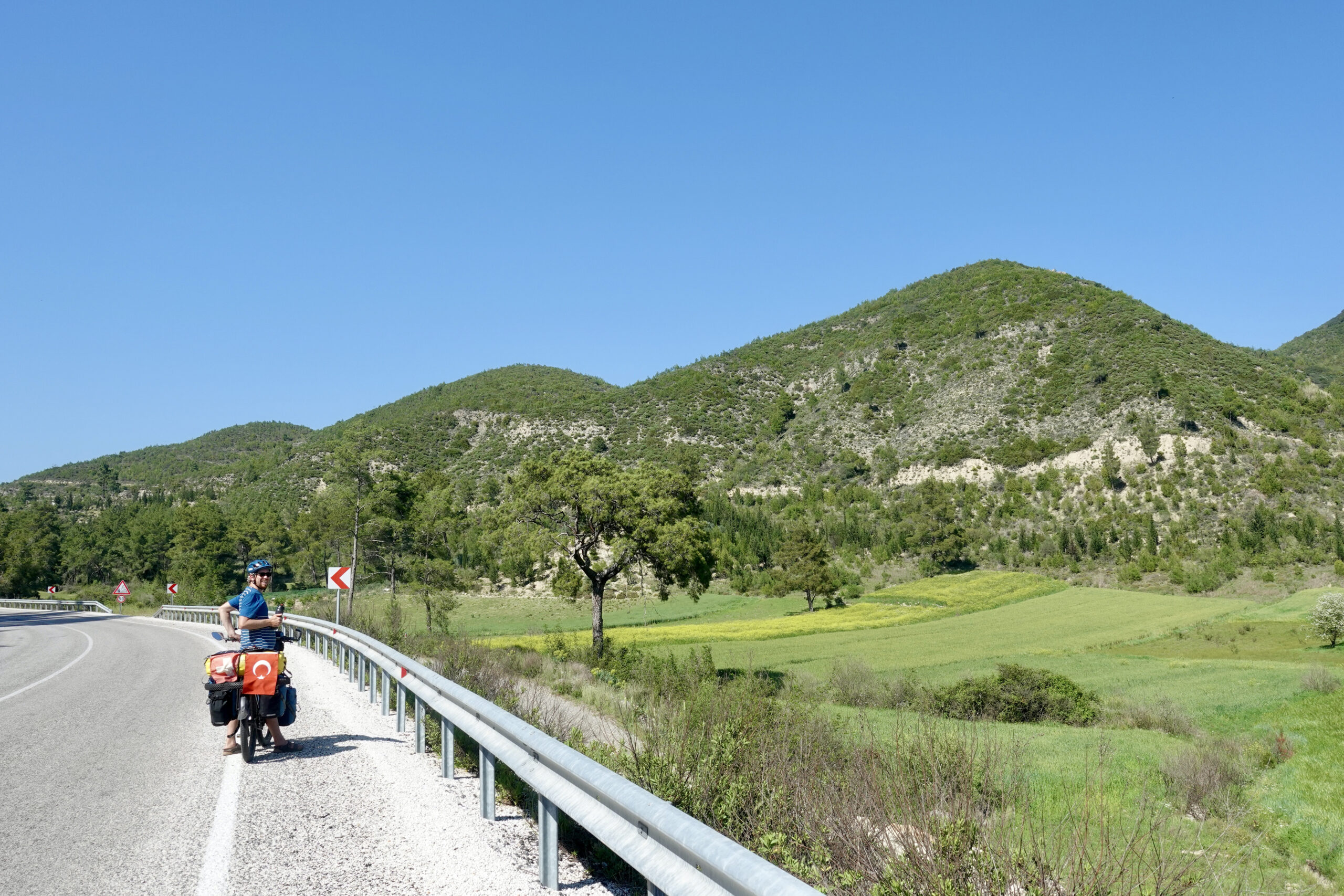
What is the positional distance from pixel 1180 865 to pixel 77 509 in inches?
7399

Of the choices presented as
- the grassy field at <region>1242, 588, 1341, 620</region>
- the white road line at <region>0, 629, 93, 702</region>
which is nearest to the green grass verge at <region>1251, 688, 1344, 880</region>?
the white road line at <region>0, 629, 93, 702</region>

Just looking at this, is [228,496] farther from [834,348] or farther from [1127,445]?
[1127,445]

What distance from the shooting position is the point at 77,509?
6107 inches

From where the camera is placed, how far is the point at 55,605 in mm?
65312

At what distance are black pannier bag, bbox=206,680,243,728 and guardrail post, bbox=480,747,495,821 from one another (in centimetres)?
327

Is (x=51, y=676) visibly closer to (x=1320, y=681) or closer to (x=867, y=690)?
(x=867, y=690)

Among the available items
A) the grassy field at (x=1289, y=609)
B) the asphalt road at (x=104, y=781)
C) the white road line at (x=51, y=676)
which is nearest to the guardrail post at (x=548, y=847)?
the asphalt road at (x=104, y=781)

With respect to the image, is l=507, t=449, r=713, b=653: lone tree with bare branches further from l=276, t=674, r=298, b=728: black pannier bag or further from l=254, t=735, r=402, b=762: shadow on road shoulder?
l=276, t=674, r=298, b=728: black pannier bag

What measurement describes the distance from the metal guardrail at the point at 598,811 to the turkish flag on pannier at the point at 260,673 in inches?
56.8

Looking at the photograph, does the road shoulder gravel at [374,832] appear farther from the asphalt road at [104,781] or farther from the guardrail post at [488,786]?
the asphalt road at [104,781]

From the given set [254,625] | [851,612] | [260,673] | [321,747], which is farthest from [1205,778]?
[851,612]

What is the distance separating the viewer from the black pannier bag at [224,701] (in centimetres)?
826

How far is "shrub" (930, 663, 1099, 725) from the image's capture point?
26.3 meters

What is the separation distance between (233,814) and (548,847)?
296 centimetres
